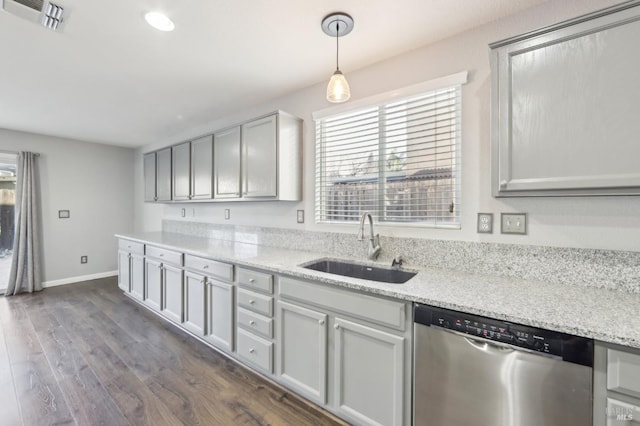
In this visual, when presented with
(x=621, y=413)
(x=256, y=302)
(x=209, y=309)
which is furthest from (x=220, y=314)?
(x=621, y=413)

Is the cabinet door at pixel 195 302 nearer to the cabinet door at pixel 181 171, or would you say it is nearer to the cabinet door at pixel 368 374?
the cabinet door at pixel 181 171

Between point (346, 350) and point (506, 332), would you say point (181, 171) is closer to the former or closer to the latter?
point (346, 350)

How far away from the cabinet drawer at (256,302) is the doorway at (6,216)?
4364mm

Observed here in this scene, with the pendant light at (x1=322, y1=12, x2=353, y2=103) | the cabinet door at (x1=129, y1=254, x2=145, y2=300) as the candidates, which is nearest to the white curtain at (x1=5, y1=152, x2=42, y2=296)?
the cabinet door at (x1=129, y1=254, x2=145, y2=300)

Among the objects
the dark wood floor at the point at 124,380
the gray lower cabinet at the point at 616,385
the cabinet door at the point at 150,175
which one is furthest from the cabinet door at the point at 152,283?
the gray lower cabinet at the point at 616,385

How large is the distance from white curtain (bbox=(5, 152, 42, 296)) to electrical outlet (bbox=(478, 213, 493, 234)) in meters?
5.66

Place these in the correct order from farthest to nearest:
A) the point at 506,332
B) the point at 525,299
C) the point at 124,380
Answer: the point at 124,380 < the point at 525,299 < the point at 506,332

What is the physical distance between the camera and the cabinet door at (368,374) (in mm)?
1438

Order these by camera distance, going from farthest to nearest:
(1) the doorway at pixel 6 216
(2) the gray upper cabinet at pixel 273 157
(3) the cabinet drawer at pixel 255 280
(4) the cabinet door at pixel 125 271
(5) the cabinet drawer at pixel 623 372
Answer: (1) the doorway at pixel 6 216 < (4) the cabinet door at pixel 125 271 < (2) the gray upper cabinet at pixel 273 157 < (3) the cabinet drawer at pixel 255 280 < (5) the cabinet drawer at pixel 623 372

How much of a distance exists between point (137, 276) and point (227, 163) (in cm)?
194

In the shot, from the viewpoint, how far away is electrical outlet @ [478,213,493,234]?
170cm

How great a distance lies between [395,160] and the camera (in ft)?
6.94

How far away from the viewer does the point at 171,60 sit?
6.99 feet

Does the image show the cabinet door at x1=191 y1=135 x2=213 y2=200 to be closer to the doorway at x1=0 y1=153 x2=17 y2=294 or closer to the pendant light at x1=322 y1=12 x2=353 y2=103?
the pendant light at x1=322 y1=12 x2=353 y2=103
